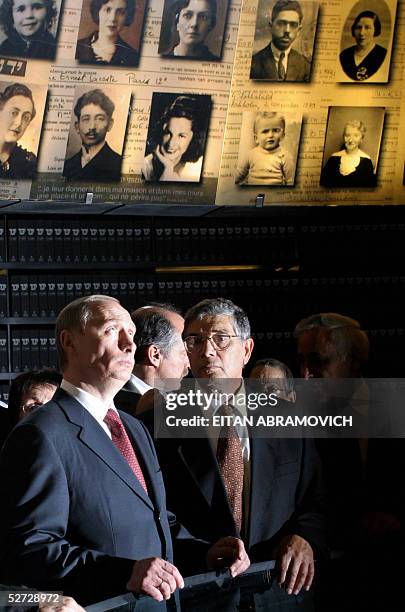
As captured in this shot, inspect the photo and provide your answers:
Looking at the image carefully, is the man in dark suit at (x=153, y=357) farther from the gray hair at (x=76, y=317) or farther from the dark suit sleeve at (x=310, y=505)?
the gray hair at (x=76, y=317)

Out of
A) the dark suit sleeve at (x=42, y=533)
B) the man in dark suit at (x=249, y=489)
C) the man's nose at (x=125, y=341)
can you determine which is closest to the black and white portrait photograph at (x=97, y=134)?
the man in dark suit at (x=249, y=489)

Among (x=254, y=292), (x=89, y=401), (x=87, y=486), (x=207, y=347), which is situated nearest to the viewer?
(x=87, y=486)

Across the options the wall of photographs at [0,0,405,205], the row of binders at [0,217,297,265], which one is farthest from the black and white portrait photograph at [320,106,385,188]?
the row of binders at [0,217,297,265]

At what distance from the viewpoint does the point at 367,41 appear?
6.38m

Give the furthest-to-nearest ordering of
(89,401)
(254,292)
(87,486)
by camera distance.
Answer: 1. (254,292)
2. (89,401)
3. (87,486)

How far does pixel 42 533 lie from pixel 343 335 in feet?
5.24

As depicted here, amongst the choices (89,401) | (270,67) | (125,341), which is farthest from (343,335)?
(270,67)

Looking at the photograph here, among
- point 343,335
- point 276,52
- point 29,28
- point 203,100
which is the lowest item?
point 343,335

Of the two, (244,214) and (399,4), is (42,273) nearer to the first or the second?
(244,214)

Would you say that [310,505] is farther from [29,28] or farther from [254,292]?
[29,28]

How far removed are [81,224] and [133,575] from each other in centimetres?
424

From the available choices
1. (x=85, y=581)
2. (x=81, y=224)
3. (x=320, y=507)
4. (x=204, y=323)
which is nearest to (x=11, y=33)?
(x=81, y=224)

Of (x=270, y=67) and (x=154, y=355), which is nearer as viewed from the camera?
(x=154, y=355)

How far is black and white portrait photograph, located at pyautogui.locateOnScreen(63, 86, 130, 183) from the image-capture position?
609 cm
